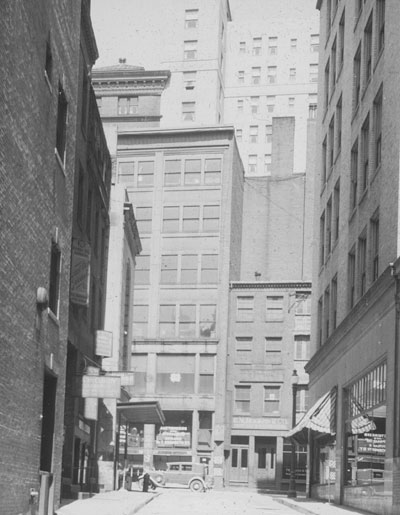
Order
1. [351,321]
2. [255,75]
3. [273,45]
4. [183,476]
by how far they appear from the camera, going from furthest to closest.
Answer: [255,75], [273,45], [183,476], [351,321]

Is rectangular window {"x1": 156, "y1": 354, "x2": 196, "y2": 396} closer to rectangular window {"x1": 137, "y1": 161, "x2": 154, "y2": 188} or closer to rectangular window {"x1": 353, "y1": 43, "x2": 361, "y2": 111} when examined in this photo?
rectangular window {"x1": 137, "y1": 161, "x2": 154, "y2": 188}

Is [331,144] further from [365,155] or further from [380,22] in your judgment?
[380,22]

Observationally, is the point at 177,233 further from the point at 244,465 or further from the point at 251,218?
the point at 244,465

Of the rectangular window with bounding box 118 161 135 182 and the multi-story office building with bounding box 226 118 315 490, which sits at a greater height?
the rectangular window with bounding box 118 161 135 182

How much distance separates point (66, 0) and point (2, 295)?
888 cm

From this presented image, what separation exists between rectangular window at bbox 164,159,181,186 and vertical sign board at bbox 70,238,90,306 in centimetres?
5095

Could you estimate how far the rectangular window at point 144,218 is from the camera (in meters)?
82.2

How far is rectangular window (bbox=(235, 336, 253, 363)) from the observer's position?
265ft

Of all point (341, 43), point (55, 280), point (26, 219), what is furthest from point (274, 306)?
point (26, 219)

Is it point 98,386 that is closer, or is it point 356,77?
point 98,386

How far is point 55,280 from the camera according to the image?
23828 millimetres

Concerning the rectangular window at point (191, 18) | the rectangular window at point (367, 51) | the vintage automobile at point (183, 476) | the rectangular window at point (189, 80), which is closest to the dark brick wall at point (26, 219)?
the rectangular window at point (367, 51)

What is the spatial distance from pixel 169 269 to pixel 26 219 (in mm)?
62713

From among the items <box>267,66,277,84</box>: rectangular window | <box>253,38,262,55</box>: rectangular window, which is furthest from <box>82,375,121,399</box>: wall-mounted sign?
<box>253,38,262,55</box>: rectangular window
